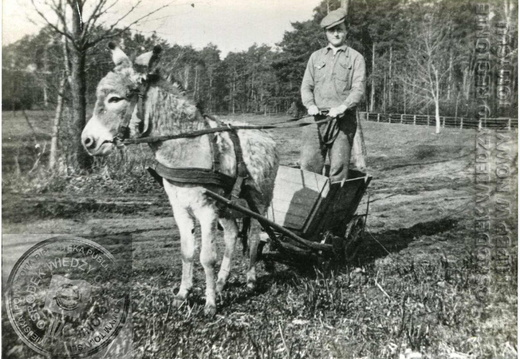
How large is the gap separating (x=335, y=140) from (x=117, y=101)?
183 centimetres

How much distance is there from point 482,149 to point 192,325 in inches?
121

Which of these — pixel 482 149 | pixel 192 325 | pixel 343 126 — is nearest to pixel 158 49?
pixel 343 126

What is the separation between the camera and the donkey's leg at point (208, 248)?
3850 millimetres

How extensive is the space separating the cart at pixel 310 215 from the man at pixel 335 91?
200 mm

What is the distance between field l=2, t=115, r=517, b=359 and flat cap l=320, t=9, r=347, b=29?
92cm

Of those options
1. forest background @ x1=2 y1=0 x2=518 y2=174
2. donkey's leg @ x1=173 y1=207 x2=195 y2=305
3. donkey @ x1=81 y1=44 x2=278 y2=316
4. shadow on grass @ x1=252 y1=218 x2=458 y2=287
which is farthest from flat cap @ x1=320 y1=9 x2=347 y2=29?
shadow on grass @ x1=252 y1=218 x2=458 y2=287

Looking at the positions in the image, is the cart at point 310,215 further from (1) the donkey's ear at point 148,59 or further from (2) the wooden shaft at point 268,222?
(1) the donkey's ear at point 148,59

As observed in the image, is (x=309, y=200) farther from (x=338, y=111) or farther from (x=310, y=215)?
(x=338, y=111)

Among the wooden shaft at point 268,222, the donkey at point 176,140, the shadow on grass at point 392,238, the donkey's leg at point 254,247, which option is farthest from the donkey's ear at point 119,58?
the shadow on grass at point 392,238

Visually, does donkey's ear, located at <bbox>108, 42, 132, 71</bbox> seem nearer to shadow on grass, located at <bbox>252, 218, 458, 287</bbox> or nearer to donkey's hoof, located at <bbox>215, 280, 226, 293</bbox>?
donkey's hoof, located at <bbox>215, 280, 226, 293</bbox>

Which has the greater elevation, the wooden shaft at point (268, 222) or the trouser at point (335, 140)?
the trouser at point (335, 140)

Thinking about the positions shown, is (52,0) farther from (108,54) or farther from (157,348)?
(157,348)

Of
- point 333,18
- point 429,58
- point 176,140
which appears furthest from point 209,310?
point 429,58

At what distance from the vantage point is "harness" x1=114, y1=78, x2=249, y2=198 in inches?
144
